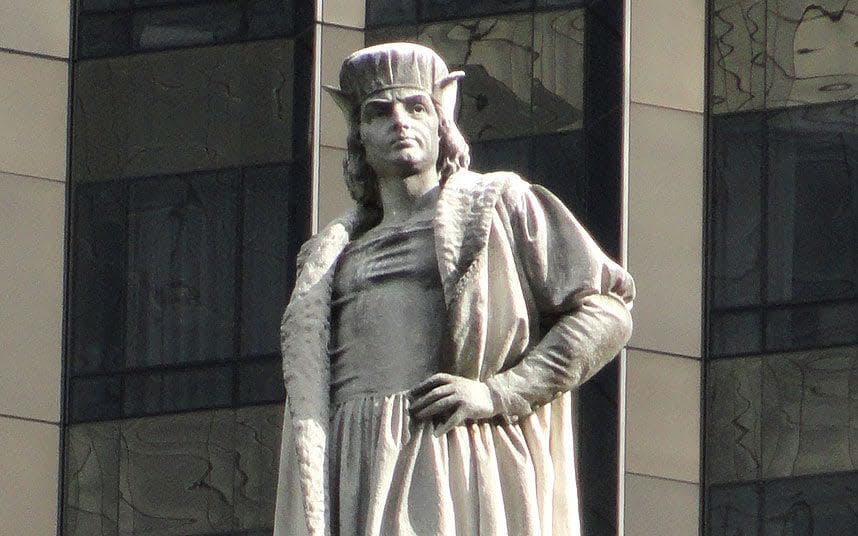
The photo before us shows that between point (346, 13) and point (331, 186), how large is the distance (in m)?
1.33

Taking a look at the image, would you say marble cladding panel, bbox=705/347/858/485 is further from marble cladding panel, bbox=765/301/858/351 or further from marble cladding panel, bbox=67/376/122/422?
marble cladding panel, bbox=67/376/122/422

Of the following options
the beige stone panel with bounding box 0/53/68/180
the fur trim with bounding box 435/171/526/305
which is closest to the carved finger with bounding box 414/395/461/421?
the fur trim with bounding box 435/171/526/305

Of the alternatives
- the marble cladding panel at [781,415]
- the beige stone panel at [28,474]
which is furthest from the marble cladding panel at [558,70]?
the beige stone panel at [28,474]

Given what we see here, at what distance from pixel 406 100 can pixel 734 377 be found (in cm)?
1373

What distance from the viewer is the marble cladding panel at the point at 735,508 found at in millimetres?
32719

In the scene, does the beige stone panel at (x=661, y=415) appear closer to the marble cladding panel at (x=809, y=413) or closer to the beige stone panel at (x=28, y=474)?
the marble cladding panel at (x=809, y=413)

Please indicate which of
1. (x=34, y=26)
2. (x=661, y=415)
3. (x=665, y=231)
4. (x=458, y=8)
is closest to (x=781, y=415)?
(x=661, y=415)

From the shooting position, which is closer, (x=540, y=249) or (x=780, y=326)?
(x=540, y=249)

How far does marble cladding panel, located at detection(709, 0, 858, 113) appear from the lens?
3378 cm

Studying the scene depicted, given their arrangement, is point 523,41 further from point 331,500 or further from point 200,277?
point 331,500

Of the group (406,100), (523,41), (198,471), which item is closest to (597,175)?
(523,41)

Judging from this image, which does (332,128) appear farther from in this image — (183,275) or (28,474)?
(28,474)

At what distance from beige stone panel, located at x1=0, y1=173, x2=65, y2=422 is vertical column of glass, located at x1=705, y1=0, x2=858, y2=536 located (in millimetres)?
4586

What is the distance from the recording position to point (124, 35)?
34.8 m
